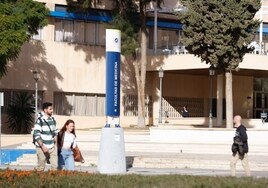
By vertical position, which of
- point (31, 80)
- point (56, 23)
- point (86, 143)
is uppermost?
point (56, 23)

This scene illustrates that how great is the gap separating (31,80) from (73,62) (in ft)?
11.0

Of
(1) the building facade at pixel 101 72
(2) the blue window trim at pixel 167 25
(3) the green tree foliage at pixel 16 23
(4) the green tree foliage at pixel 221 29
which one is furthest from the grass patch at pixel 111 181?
(2) the blue window trim at pixel 167 25

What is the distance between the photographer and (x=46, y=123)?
1605 cm

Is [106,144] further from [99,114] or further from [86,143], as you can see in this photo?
[99,114]

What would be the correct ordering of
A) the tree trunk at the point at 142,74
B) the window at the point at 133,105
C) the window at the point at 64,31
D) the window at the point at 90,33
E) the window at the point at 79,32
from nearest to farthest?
the tree trunk at the point at 142,74 → the window at the point at 64,31 → the window at the point at 79,32 → the window at the point at 90,33 → the window at the point at 133,105

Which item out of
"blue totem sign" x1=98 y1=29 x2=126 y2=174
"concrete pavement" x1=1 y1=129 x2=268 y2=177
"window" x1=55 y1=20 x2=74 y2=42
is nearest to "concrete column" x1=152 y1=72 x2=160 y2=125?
"window" x1=55 y1=20 x2=74 y2=42

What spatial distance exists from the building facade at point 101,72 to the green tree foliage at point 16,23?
650 cm

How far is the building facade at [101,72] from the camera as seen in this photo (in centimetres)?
4766

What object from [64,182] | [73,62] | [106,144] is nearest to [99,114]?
[73,62]

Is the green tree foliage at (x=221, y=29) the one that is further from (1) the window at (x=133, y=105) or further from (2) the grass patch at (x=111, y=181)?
(2) the grass patch at (x=111, y=181)

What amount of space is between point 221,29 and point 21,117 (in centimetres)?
1471

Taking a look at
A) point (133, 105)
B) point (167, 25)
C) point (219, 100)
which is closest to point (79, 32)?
point (133, 105)

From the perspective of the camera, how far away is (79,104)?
50.5 metres

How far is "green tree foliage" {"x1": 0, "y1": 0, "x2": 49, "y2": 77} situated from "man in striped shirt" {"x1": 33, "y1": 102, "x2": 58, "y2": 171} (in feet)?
70.8
